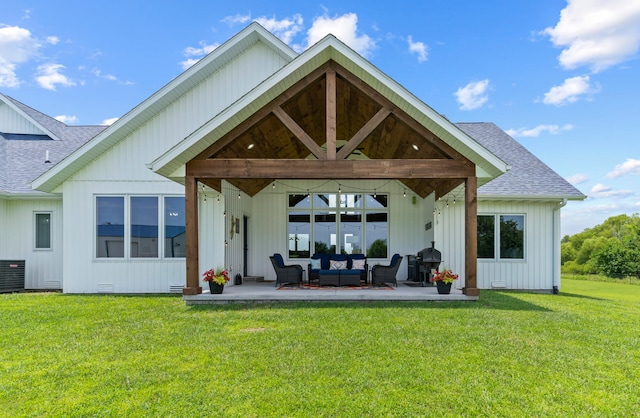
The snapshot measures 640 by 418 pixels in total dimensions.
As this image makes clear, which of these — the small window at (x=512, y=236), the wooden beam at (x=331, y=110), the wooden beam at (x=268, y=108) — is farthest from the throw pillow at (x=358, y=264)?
the wooden beam at (x=268, y=108)

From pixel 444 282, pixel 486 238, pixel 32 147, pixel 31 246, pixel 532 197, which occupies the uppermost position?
pixel 32 147

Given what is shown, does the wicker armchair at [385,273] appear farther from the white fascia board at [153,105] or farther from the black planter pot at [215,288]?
the white fascia board at [153,105]

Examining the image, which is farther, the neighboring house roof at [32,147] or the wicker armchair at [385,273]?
the neighboring house roof at [32,147]

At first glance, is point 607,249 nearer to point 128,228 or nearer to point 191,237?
point 191,237

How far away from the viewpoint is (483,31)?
46.1 ft

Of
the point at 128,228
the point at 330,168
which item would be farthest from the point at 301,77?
the point at 128,228

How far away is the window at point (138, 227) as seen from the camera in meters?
10.6

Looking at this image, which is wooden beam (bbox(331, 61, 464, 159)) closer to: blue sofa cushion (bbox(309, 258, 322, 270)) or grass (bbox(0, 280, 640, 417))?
grass (bbox(0, 280, 640, 417))

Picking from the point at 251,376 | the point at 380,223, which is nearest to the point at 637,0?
the point at 380,223

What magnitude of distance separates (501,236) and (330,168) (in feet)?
19.0

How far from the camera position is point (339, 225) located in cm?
1309

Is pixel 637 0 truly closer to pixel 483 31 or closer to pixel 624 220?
pixel 483 31

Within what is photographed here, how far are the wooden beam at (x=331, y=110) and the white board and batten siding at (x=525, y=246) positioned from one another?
438 centimetres

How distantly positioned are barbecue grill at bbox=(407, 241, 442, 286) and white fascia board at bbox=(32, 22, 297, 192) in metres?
6.04
